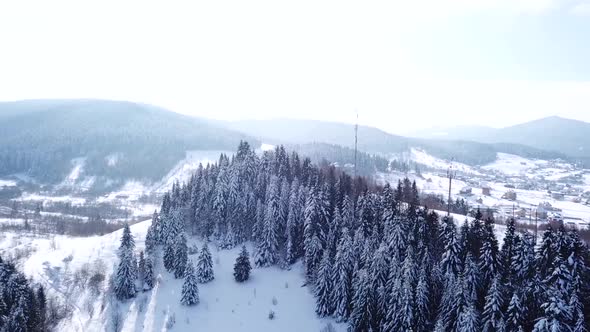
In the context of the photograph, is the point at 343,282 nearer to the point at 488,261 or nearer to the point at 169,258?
the point at 488,261

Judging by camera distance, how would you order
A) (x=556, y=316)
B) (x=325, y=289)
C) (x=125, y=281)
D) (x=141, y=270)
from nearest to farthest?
(x=556, y=316)
(x=325, y=289)
(x=125, y=281)
(x=141, y=270)

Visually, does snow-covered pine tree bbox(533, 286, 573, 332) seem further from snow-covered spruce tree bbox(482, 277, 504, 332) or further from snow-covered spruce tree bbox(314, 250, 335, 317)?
snow-covered spruce tree bbox(314, 250, 335, 317)

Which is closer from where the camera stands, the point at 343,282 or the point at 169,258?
the point at 343,282

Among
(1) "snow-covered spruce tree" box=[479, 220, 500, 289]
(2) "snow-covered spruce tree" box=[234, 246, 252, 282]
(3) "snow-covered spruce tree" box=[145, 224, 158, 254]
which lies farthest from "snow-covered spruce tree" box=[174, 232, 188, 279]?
(1) "snow-covered spruce tree" box=[479, 220, 500, 289]

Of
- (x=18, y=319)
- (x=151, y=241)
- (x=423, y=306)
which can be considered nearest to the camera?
(x=423, y=306)

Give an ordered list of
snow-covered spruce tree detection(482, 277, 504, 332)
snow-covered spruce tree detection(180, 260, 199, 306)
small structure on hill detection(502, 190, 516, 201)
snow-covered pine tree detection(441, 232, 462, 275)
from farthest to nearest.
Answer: small structure on hill detection(502, 190, 516, 201) < snow-covered spruce tree detection(180, 260, 199, 306) < snow-covered pine tree detection(441, 232, 462, 275) < snow-covered spruce tree detection(482, 277, 504, 332)

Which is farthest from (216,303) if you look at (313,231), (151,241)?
(151,241)
